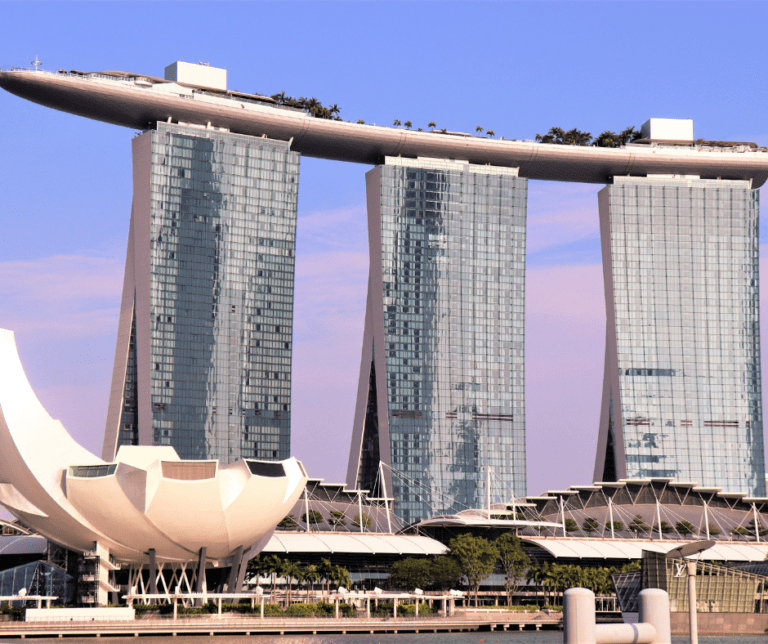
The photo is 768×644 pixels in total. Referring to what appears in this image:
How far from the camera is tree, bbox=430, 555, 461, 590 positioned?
421 ft

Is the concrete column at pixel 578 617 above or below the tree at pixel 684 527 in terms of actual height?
above

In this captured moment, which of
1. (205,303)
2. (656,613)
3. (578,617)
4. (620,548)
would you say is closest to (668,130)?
(620,548)

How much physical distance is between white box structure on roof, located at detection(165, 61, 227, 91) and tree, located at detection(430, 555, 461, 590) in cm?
8305

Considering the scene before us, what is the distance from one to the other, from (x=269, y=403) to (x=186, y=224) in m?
28.4

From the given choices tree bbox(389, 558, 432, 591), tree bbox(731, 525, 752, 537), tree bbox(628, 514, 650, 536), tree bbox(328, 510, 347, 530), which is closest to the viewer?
tree bbox(389, 558, 432, 591)

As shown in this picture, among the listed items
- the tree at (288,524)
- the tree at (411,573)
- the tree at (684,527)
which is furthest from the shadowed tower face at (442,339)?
the tree at (411,573)

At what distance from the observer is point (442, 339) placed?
17825 cm

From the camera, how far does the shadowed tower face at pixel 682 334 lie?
602ft

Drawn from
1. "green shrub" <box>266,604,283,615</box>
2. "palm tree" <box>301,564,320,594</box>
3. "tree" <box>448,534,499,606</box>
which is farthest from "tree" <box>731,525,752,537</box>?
"green shrub" <box>266,604,283,615</box>

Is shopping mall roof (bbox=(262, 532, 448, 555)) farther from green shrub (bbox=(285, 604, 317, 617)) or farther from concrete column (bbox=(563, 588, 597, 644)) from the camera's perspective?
concrete column (bbox=(563, 588, 597, 644))

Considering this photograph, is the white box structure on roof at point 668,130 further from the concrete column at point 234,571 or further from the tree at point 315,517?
the concrete column at point 234,571

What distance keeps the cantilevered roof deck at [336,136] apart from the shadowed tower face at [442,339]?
406 centimetres

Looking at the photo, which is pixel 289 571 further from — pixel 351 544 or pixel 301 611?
pixel 301 611

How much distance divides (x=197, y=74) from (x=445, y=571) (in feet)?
285
